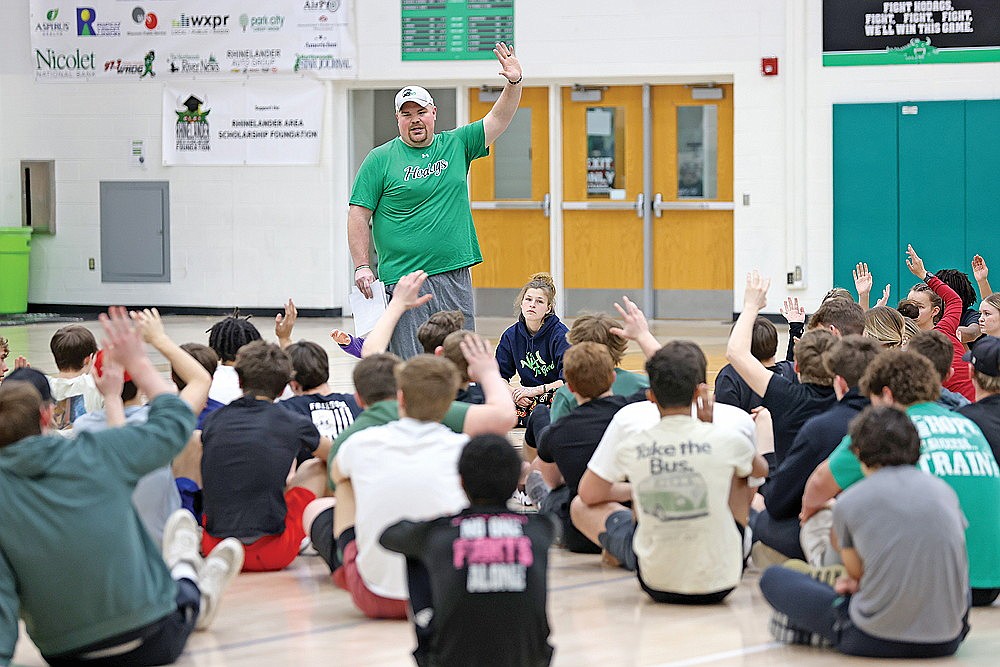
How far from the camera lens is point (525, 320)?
7.32m

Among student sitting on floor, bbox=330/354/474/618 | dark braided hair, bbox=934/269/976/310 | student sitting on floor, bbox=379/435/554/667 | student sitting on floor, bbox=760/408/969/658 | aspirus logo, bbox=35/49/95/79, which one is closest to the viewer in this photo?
student sitting on floor, bbox=379/435/554/667

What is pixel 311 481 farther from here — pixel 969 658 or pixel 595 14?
pixel 595 14

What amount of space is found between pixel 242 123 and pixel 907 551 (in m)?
12.1

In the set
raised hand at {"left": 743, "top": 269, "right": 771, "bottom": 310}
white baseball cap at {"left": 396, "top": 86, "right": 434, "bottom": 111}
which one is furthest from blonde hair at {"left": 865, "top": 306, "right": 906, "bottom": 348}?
white baseball cap at {"left": 396, "top": 86, "right": 434, "bottom": 111}

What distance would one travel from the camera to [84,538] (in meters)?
3.50

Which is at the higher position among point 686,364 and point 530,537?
point 686,364

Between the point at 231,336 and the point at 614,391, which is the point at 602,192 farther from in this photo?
the point at 614,391

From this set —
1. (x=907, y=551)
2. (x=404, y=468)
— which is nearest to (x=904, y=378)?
(x=907, y=551)

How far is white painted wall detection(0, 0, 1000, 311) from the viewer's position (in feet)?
43.7

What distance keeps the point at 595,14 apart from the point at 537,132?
4.63 feet

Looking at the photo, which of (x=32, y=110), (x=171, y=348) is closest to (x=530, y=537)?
(x=171, y=348)

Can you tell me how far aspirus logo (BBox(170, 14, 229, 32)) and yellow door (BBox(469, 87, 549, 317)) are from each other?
269 centimetres

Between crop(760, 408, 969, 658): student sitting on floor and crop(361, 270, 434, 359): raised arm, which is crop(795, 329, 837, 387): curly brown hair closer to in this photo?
crop(760, 408, 969, 658): student sitting on floor

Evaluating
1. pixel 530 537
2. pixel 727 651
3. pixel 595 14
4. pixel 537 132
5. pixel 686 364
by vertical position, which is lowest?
pixel 727 651
